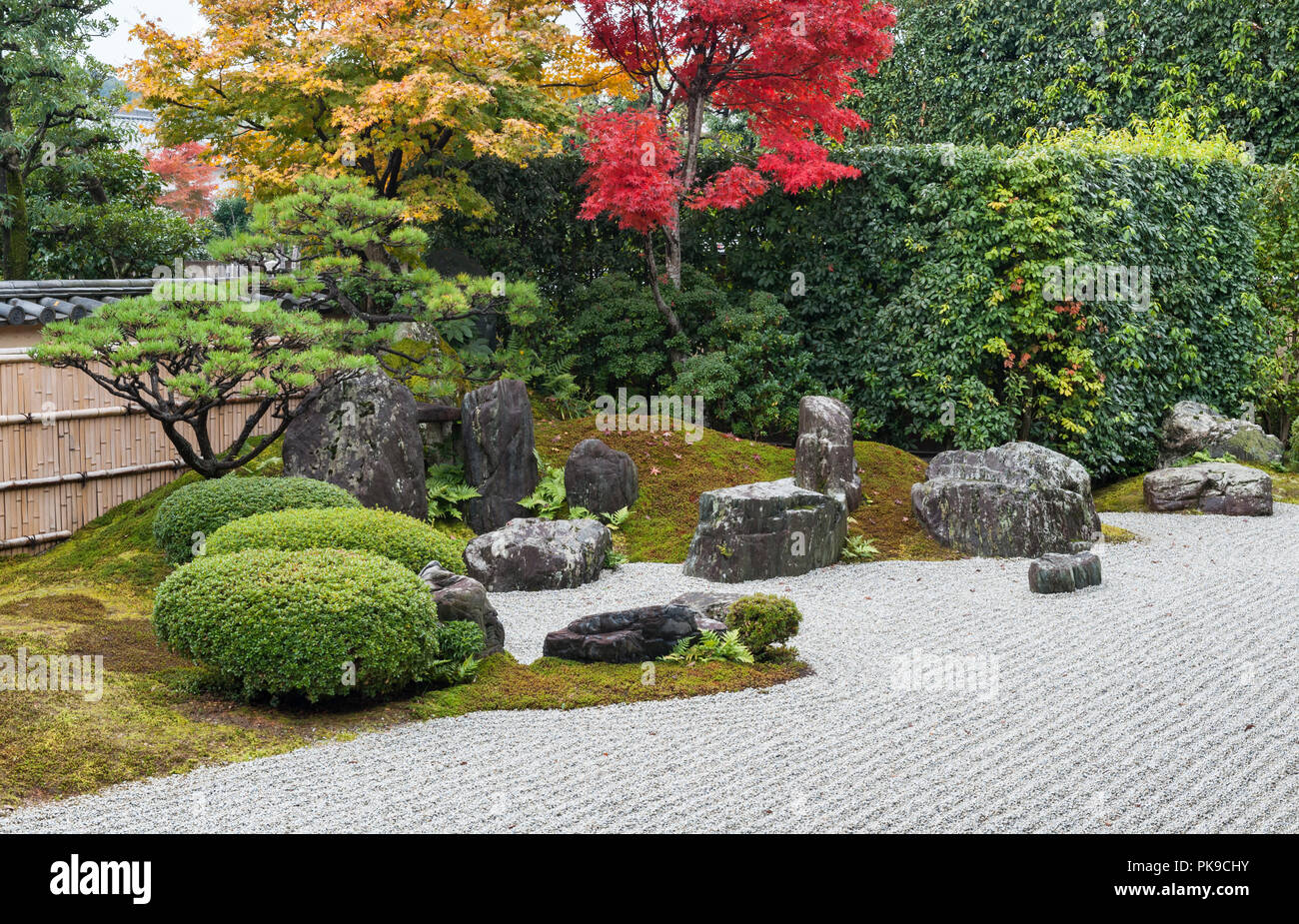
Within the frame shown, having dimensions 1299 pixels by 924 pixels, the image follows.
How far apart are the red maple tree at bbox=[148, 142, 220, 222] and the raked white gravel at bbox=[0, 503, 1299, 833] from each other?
2713 cm

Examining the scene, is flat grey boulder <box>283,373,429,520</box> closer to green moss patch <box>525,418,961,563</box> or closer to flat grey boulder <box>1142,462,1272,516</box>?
green moss patch <box>525,418,961,563</box>

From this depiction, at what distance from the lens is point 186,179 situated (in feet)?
107

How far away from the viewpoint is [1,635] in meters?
7.19

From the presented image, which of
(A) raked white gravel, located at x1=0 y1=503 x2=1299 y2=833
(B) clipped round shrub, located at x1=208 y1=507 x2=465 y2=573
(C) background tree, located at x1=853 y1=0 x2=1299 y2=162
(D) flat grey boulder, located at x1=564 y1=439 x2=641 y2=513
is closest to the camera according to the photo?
(A) raked white gravel, located at x1=0 y1=503 x2=1299 y2=833

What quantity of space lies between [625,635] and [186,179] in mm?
29706

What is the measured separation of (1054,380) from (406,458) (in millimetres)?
7915

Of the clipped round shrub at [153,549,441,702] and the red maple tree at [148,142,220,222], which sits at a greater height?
the red maple tree at [148,142,220,222]

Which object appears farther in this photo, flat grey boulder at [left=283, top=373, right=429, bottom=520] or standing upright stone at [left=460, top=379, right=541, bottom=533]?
standing upright stone at [left=460, top=379, right=541, bottom=533]

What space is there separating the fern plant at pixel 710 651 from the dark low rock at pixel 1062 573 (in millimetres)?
3317

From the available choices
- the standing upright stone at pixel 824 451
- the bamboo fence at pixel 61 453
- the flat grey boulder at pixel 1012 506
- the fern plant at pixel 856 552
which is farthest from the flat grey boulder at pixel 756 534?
the bamboo fence at pixel 61 453

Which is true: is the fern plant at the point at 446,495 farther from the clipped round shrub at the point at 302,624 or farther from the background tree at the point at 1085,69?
the background tree at the point at 1085,69

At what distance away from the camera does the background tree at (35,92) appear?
589 inches

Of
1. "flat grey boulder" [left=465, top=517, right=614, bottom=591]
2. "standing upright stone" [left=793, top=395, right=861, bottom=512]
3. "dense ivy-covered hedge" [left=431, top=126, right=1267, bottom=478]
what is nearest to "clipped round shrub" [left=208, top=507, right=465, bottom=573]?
"flat grey boulder" [left=465, top=517, right=614, bottom=591]

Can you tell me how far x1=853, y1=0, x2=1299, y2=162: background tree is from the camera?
65.6 ft
